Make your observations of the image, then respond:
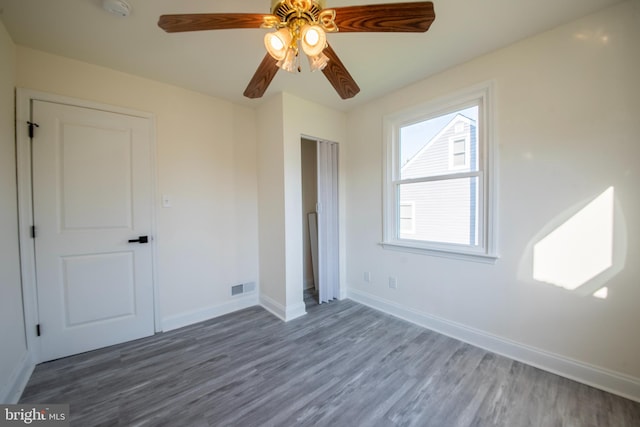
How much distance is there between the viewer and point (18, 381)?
1687mm

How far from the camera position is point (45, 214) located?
6.65 ft

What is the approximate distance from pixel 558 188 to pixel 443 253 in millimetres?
1025

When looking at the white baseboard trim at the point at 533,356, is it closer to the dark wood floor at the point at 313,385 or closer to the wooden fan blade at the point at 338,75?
the dark wood floor at the point at 313,385

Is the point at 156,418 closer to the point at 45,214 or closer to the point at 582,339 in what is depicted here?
the point at 45,214

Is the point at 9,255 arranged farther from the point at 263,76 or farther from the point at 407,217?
the point at 407,217

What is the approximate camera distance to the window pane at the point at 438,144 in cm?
232

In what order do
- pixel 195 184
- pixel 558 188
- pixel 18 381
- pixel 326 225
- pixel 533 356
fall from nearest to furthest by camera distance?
1. pixel 18 381
2. pixel 558 188
3. pixel 533 356
4. pixel 195 184
5. pixel 326 225

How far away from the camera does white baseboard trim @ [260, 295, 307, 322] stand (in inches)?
110

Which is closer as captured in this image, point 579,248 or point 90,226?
point 579,248

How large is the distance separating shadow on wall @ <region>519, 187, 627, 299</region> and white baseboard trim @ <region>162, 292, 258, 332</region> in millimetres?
2959

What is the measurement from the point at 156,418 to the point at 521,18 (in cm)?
362

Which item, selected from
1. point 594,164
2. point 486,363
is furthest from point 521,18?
point 486,363

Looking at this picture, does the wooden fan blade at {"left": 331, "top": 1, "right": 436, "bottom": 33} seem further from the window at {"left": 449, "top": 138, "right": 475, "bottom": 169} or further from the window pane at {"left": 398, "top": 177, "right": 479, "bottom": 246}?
the window pane at {"left": 398, "top": 177, "right": 479, "bottom": 246}

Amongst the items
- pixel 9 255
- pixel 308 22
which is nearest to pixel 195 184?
pixel 9 255
